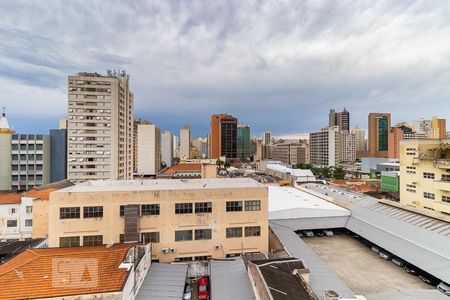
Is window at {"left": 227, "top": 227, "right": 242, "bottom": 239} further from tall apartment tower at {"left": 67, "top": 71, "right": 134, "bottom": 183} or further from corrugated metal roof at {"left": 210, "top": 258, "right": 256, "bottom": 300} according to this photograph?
tall apartment tower at {"left": 67, "top": 71, "right": 134, "bottom": 183}

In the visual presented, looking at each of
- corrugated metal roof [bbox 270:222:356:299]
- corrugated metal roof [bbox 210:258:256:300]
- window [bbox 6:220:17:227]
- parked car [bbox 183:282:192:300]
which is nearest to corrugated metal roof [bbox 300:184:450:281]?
corrugated metal roof [bbox 270:222:356:299]

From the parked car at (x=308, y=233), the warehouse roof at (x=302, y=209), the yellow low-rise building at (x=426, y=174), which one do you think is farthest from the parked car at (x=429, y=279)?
the yellow low-rise building at (x=426, y=174)

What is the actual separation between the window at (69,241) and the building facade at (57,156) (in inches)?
1695

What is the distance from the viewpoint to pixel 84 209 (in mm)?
19641

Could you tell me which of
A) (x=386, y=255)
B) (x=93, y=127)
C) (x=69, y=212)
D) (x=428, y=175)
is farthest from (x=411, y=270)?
(x=93, y=127)

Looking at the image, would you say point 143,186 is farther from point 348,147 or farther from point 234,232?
point 348,147

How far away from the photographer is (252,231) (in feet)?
72.5

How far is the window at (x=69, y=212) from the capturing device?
19.5 m

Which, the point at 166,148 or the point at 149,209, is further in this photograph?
the point at 166,148

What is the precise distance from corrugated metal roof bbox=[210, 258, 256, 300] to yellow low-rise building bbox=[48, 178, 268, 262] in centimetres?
212

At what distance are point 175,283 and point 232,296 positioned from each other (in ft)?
13.3

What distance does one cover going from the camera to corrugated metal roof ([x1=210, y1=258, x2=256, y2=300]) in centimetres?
1551

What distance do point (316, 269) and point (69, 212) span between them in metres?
19.8

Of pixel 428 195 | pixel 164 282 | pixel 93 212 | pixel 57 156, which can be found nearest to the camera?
pixel 164 282
